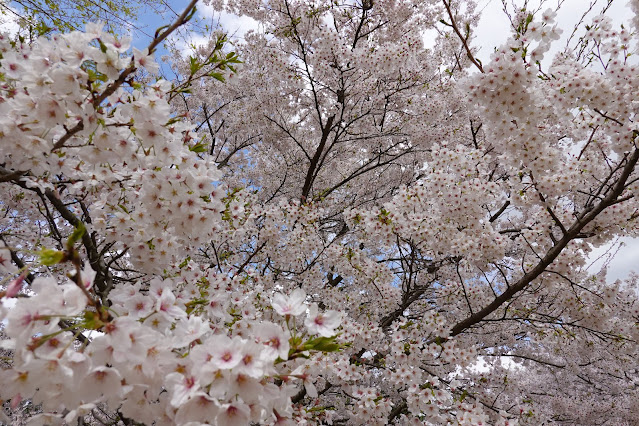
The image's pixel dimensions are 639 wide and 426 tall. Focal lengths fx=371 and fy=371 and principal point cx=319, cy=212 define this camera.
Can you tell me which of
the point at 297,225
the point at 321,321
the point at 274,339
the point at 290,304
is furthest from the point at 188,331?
the point at 297,225

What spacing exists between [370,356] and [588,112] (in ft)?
14.1

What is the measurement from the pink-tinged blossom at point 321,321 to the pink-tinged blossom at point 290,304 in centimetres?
5

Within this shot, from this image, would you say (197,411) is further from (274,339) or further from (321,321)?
(321,321)

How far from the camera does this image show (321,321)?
166 cm

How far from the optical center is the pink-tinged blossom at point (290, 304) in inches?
64.8

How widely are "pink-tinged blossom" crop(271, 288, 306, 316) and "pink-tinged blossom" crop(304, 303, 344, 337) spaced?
0.05m

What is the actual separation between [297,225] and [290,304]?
14.9 feet

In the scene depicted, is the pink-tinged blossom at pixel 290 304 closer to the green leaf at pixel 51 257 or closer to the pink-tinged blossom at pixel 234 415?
the pink-tinged blossom at pixel 234 415

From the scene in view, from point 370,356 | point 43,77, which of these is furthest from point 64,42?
point 370,356

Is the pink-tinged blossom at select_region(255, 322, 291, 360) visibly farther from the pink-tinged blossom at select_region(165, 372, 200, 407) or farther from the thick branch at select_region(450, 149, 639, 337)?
the thick branch at select_region(450, 149, 639, 337)

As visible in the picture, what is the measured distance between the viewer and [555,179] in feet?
14.5

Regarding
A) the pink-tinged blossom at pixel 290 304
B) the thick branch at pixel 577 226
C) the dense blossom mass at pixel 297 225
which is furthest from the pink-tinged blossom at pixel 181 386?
the thick branch at pixel 577 226

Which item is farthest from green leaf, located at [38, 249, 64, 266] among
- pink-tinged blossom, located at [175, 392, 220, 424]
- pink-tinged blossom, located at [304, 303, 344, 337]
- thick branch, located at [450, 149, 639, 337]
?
thick branch, located at [450, 149, 639, 337]

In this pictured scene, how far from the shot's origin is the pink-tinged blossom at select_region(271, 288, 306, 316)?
5.40ft
